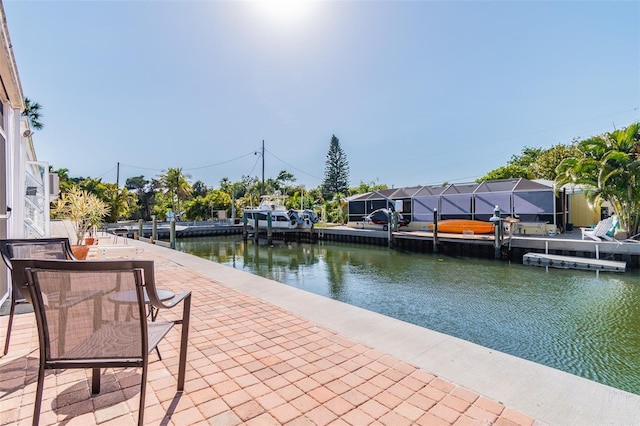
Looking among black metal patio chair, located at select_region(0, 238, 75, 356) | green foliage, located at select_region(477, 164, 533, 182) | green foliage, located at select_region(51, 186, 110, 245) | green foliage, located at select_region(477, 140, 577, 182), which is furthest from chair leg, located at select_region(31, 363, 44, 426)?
green foliage, located at select_region(477, 164, 533, 182)

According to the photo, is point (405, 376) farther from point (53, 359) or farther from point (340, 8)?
point (340, 8)

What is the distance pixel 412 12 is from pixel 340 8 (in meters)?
2.67

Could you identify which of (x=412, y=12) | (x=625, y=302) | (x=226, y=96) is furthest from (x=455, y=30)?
(x=226, y=96)

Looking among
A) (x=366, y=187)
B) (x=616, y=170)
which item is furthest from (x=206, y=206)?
(x=616, y=170)

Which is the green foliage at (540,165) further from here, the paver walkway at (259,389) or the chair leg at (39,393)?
the chair leg at (39,393)

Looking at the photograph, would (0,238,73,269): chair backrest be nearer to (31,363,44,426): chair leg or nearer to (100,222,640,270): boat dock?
(31,363,44,426): chair leg

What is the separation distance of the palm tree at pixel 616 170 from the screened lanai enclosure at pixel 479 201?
5.52 feet

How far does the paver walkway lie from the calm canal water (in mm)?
3259

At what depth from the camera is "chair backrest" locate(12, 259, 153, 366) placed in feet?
4.37

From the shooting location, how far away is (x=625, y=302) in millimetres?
6945

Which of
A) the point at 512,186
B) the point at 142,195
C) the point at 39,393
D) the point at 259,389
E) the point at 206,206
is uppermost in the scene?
the point at 142,195

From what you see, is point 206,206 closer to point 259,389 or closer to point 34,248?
point 34,248

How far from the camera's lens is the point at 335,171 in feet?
149

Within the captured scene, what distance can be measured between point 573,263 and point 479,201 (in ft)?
22.2
